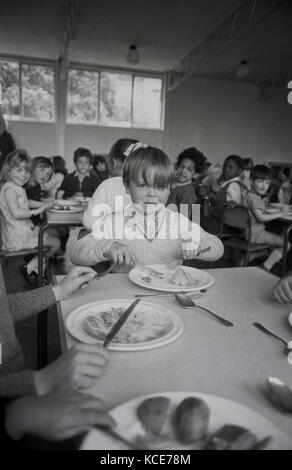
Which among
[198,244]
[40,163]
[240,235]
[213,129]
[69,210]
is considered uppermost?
[213,129]

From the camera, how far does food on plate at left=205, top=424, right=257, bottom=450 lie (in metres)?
0.51

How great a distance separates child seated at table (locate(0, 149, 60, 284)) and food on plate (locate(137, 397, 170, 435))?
2.67 metres

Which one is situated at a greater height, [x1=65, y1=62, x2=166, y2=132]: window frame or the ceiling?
the ceiling

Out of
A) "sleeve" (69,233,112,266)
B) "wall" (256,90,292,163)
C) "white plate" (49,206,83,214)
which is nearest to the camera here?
"sleeve" (69,233,112,266)

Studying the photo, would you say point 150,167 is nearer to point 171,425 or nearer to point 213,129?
point 171,425

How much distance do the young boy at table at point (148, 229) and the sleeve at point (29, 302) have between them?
1.17 feet

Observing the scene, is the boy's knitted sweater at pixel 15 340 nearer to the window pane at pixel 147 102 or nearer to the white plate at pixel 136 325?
the white plate at pixel 136 325

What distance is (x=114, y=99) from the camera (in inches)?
408

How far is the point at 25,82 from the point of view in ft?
31.2

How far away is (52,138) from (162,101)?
331 cm

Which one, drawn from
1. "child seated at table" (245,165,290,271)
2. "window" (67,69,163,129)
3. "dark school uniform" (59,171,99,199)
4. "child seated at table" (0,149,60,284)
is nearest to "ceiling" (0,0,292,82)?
"window" (67,69,163,129)

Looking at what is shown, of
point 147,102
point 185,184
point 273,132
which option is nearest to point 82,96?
Result: point 147,102

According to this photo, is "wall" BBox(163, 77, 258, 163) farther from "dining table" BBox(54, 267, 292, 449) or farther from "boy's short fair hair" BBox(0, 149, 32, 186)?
"dining table" BBox(54, 267, 292, 449)

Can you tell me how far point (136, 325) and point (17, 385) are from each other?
0.29m
